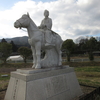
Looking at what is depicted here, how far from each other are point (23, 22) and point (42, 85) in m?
2.31

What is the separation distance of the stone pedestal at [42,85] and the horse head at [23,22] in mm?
1615

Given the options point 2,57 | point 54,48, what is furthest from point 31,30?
point 2,57

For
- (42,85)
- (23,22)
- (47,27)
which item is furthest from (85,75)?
(23,22)

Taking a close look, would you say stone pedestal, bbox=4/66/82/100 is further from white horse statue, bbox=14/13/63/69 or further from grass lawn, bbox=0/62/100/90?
grass lawn, bbox=0/62/100/90

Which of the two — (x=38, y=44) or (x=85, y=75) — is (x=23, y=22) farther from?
(x=85, y=75)

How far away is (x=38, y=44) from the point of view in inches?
160

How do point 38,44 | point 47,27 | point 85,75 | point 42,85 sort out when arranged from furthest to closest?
point 85,75
point 47,27
point 38,44
point 42,85

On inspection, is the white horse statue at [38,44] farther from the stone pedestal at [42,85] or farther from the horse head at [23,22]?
the stone pedestal at [42,85]

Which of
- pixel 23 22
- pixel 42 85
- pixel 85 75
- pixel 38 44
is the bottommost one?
pixel 85 75

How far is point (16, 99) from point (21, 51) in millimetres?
14343

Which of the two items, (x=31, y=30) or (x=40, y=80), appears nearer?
(x=40, y=80)

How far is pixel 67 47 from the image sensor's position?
16.9 meters

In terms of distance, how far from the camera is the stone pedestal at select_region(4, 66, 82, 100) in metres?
3.20

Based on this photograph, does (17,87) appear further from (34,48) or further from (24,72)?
(34,48)
